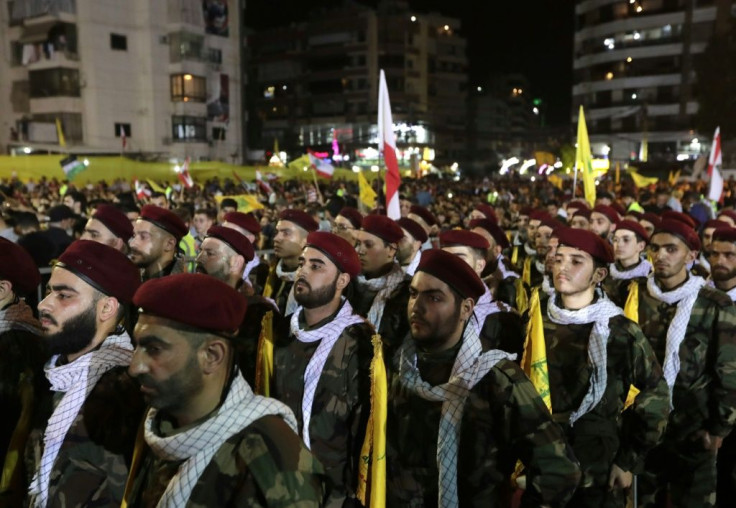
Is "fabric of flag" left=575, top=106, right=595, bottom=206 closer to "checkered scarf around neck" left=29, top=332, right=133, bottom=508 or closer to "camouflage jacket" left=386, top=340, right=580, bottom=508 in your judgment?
"camouflage jacket" left=386, top=340, right=580, bottom=508

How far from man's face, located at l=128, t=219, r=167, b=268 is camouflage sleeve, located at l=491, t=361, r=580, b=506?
3.63m

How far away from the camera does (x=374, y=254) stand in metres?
5.58

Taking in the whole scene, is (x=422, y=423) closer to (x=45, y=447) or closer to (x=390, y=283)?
(x=45, y=447)

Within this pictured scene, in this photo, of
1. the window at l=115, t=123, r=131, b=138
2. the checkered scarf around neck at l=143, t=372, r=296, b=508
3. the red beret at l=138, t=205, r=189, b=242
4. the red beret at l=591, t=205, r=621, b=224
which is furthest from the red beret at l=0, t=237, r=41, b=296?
the window at l=115, t=123, r=131, b=138

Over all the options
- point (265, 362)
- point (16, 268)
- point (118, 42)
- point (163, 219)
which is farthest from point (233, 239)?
point (118, 42)

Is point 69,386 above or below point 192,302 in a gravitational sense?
below

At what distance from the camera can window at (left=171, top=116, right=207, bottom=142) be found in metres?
47.0

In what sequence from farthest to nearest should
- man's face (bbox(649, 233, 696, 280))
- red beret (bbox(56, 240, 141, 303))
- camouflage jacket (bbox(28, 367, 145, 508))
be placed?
man's face (bbox(649, 233, 696, 280)), red beret (bbox(56, 240, 141, 303)), camouflage jacket (bbox(28, 367, 145, 508))

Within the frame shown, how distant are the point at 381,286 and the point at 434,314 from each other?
2.47 m

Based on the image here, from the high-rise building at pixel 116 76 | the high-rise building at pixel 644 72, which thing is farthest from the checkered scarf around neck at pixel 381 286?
the high-rise building at pixel 644 72

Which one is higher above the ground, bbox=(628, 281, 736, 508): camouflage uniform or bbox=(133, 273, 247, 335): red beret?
bbox=(133, 273, 247, 335): red beret

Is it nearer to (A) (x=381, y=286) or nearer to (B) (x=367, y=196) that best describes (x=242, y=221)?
(A) (x=381, y=286)

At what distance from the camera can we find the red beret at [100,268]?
9.46 ft

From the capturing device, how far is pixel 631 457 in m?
3.60
